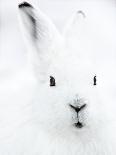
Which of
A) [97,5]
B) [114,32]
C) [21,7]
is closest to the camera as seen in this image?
[21,7]

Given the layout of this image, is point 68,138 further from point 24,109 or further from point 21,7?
point 21,7

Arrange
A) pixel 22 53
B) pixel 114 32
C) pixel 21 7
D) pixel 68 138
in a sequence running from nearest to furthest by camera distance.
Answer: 1. pixel 21 7
2. pixel 68 138
3. pixel 22 53
4. pixel 114 32

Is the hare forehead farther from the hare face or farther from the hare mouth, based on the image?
the hare mouth

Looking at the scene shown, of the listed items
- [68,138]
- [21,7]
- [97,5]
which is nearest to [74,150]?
[68,138]

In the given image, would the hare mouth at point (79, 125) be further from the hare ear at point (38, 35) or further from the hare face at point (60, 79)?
the hare ear at point (38, 35)

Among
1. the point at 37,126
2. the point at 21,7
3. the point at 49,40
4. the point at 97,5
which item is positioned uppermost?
the point at 97,5

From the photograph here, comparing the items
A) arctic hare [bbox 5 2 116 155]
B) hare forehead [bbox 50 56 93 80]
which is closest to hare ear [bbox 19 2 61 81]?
arctic hare [bbox 5 2 116 155]

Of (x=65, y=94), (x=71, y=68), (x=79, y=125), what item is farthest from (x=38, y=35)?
(x=79, y=125)

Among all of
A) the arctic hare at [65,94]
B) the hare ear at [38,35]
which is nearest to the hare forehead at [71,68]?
the arctic hare at [65,94]
